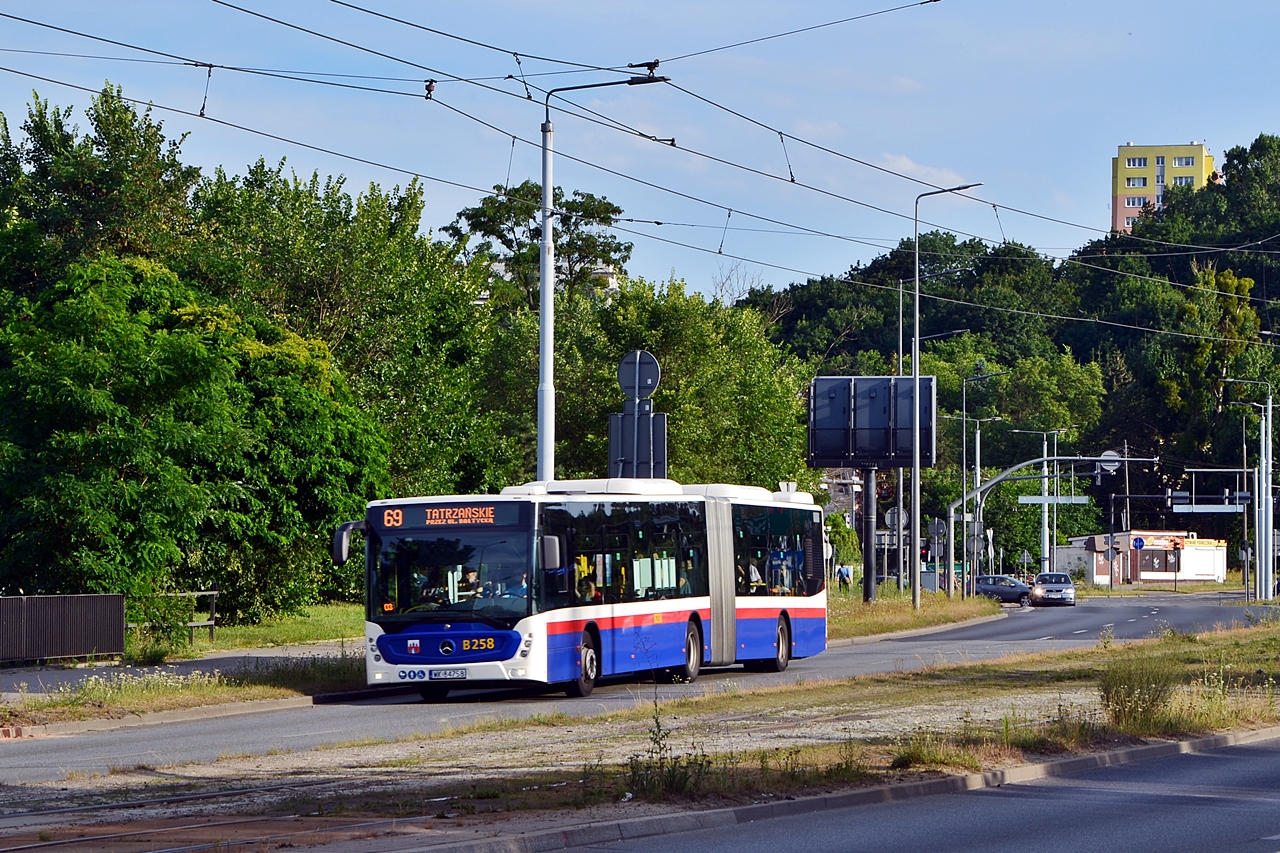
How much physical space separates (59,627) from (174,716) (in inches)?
284

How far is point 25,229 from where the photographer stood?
42.3m

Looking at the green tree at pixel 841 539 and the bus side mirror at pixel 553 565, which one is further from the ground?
the bus side mirror at pixel 553 565

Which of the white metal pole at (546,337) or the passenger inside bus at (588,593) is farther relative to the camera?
the white metal pole at (546,337)

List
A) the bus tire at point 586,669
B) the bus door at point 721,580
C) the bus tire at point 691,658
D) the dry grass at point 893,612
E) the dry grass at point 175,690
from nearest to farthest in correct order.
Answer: the dry grass at point 175,690
the bus tire at point 586,669
the bus tire at point 691,658
the bus door at point 721,580
the dry grass at point 893,612

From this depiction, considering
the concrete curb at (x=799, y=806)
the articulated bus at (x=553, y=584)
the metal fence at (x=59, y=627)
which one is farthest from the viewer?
the metal fence at (x=59, y=627)

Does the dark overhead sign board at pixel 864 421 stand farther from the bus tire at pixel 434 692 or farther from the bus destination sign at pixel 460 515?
the bus destination sign at pixel 460 515

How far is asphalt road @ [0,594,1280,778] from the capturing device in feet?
51.7

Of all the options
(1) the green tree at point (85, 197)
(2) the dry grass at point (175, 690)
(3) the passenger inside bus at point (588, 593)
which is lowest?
(2) the dry grass at point (175, 690)

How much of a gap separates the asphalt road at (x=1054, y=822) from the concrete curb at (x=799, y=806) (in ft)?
0.30

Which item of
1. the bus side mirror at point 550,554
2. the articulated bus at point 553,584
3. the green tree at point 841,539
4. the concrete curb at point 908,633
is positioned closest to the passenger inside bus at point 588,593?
the articulated bus at point 553,584

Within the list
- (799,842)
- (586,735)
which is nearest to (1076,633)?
(586,735)

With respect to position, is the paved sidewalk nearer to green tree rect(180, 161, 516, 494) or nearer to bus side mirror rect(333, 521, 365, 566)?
bus side mirror rect(333, 521, 365, 566)

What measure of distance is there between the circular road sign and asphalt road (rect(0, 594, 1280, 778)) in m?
4.97

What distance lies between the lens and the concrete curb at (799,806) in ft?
32.0
